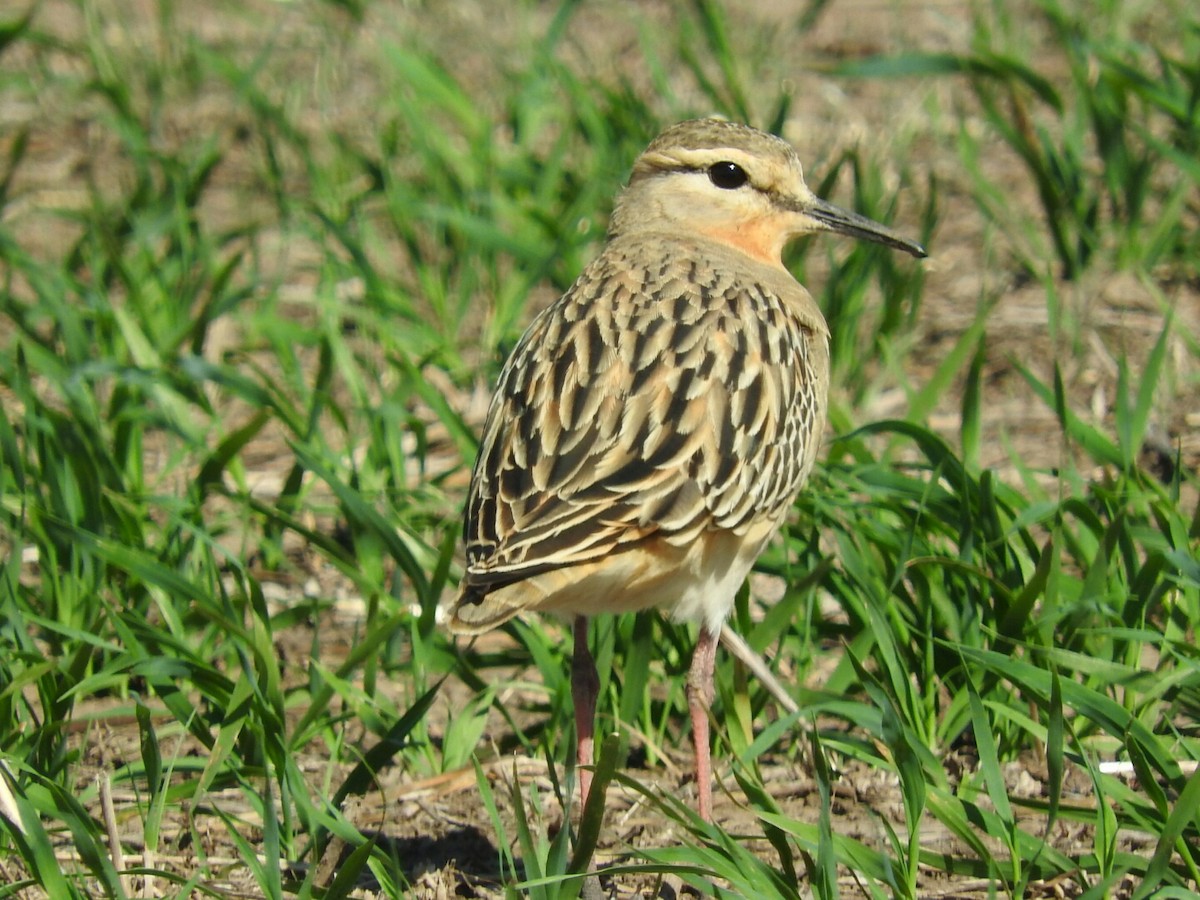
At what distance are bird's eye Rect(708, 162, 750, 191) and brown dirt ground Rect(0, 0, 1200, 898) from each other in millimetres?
A: 1215

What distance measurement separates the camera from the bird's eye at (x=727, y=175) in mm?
5945

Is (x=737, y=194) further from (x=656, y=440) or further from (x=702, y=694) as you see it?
(x=702, y=694)

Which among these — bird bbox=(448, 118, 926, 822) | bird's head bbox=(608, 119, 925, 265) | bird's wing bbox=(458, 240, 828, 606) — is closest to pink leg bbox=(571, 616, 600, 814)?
bird bbox=(448, 118, 926, 822)

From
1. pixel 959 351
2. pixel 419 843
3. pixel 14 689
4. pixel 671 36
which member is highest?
pixel 671 36

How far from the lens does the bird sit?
4.64 meters

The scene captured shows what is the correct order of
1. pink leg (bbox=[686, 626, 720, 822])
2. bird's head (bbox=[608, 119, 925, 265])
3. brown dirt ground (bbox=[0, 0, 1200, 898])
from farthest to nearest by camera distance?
bird's head (bbox=[608, 119, 925, 265])
pink leg (bbox=[686, 626, 720, 822])
brown dirt ground (bbox=[0, 0, 1200, 898])

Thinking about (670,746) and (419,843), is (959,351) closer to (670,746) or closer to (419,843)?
(670,746)

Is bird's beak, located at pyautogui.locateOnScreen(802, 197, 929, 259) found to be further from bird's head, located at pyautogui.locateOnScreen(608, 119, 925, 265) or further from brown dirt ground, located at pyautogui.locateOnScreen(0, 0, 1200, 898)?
brown dirt ground, located at pyautogui.locateOnScreen(0, 0, 1200, 898)

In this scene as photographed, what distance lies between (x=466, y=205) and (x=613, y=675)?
10.3ft

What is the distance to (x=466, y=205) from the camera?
793cm

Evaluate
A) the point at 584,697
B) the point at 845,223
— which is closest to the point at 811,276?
the point at 845,223

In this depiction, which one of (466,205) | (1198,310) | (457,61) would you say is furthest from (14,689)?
(457,61)

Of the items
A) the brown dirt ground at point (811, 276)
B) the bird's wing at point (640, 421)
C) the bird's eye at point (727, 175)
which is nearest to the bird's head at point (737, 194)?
the bird's eye at point (727, 175)

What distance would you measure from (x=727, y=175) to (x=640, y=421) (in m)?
1.35
